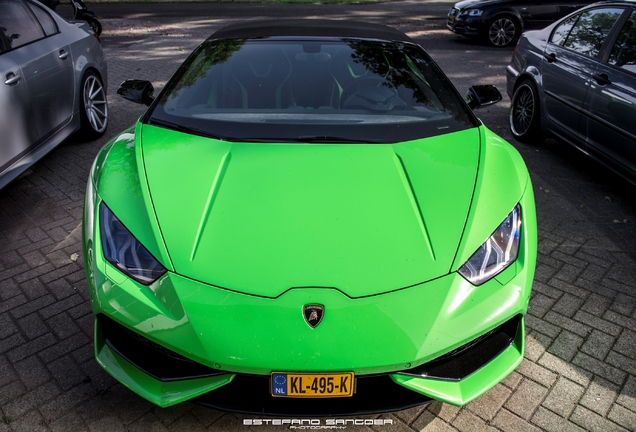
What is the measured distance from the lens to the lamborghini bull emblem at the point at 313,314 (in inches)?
79.2

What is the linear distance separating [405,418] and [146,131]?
1.97 m

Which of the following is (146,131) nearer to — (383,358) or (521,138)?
(383,358)

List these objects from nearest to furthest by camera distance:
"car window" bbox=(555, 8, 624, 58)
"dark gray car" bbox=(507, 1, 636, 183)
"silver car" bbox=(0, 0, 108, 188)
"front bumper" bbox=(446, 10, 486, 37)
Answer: "silver car" bbox=(0, 0, 108, 188), "dark gray car" bbox=(507, 1, 636, 183), "car window" bbox=(555, 8, 624, 58), "front bumper" bbox=(446, 10, 486, 37)

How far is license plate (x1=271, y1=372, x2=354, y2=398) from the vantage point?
Result: 1.99 meters

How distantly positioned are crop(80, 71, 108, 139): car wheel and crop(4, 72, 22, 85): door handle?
1116mm

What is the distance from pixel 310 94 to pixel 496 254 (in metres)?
1.52

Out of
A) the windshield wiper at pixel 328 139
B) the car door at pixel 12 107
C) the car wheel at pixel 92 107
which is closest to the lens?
the windshield wiper at pixel 328 139

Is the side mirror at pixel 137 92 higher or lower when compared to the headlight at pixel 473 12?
higher

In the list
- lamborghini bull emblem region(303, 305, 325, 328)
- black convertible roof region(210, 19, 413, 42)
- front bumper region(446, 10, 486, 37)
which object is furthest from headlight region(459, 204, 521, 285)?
front bumper region(446, 10, 486, 37)

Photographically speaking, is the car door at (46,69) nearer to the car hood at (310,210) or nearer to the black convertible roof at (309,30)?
the black convertible roof at (309,30)

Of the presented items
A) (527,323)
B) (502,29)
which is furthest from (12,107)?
(502,29)

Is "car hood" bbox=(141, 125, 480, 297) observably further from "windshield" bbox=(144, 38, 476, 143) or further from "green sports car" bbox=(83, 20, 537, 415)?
"windshield" bbox=(144, 38, 476, 143)

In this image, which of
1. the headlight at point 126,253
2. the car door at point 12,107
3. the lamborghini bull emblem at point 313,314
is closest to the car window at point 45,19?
the car door at point 12,107

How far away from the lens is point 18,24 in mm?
4633
